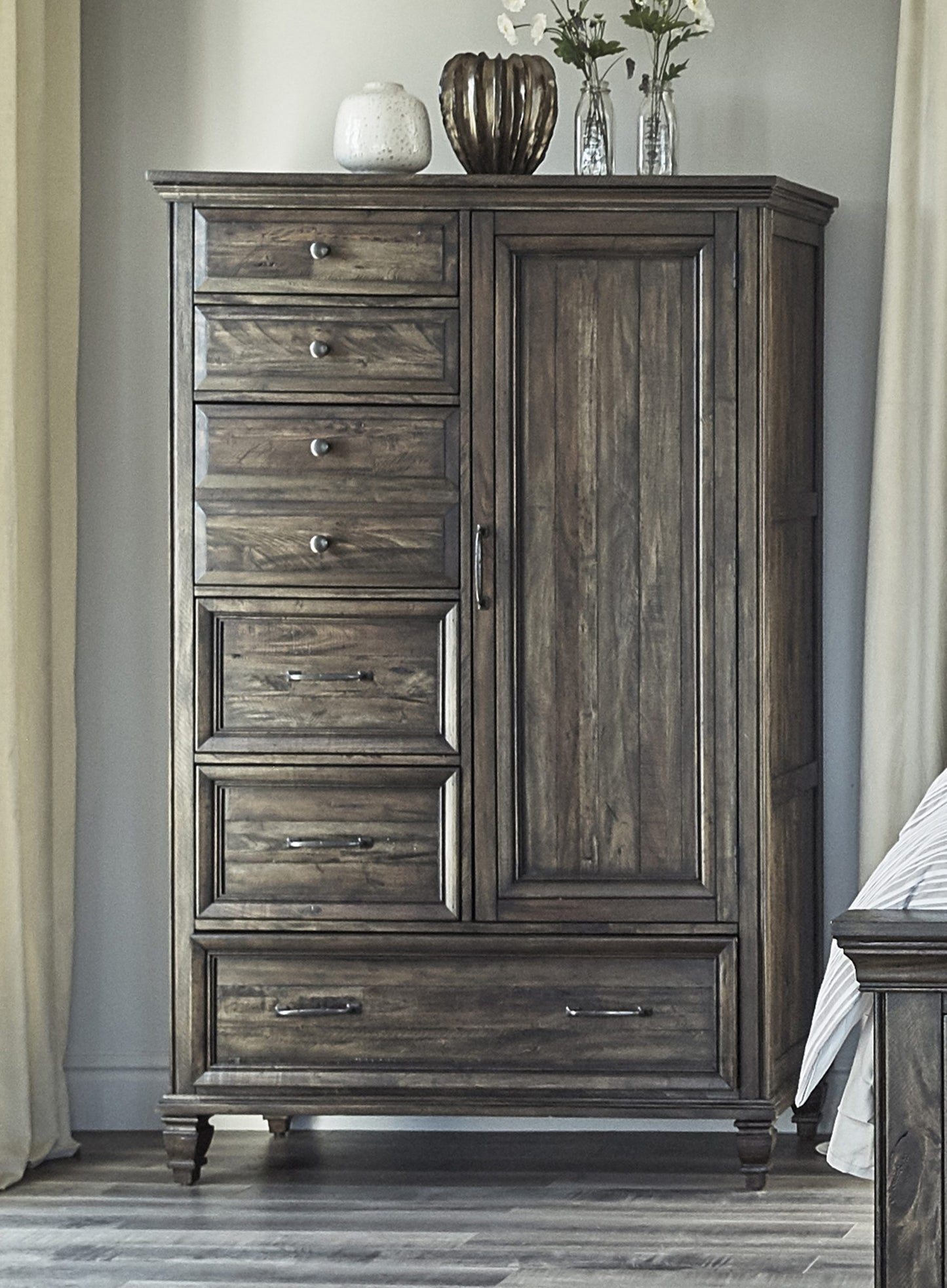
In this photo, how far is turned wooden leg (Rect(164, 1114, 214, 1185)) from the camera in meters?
2.95

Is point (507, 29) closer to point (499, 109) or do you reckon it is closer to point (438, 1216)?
point (499, 109)

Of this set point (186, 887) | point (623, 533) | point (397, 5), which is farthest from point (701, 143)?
point (186, 887)

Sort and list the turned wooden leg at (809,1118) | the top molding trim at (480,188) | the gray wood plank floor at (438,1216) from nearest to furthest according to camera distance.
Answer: the gray wood plank floor at (438,1216) < the top molding trim at (480,188) < the turned wooden leg at (809,1118)

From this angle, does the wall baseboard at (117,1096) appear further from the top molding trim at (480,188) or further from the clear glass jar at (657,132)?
the clear glass jar at (657,132)

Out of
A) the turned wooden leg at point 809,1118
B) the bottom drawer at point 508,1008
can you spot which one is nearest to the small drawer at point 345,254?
the bottom drawer at point 508,1008

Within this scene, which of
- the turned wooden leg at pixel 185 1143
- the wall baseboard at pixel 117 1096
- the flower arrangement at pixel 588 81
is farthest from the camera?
the wall baseboard at pixel 117 1096

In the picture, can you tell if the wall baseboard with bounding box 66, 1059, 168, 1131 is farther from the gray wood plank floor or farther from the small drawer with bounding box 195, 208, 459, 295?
the small drawer with bounding box 195, 208, 459, 295

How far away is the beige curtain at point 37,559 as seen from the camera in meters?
2.97

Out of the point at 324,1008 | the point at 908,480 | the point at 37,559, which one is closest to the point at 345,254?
the point at 37,559

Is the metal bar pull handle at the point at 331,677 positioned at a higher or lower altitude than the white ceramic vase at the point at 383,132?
lower

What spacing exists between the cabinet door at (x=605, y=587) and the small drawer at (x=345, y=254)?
9 cm

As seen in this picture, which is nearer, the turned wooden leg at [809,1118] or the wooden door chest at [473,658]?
the wooden door chest at [473,658]

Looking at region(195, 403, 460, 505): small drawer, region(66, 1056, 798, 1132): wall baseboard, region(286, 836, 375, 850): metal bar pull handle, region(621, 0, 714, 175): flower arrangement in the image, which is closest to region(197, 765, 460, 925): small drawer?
region(286, 836, 375, 850): metal bar pull handle

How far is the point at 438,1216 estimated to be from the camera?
2.79 m
